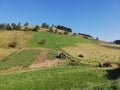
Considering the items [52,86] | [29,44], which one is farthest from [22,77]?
[29,44]

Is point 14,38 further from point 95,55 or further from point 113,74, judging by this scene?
point 113,74

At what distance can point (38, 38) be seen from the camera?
134000mm

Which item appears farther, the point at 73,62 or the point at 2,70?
the point at 73,62

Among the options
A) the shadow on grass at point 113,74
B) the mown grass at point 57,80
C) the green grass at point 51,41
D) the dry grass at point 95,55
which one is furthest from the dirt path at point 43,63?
the green grass at point 51,41

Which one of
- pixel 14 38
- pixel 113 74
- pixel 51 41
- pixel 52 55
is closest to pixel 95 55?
pixel 52 55

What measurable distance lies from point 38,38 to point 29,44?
1356 centimetres

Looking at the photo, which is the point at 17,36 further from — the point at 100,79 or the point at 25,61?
the point at 100,79

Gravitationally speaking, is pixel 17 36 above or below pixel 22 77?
above

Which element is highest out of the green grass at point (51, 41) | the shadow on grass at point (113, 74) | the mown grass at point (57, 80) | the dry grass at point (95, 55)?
the green grass at point (51, 41)

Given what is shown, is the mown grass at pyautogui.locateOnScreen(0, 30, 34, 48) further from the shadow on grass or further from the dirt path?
the shadow on grass

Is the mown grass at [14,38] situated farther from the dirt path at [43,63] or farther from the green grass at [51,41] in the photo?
the dirt path at [43,63]

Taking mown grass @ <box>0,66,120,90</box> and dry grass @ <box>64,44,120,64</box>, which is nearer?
mown grass @ <box>0,66,120,90</box>

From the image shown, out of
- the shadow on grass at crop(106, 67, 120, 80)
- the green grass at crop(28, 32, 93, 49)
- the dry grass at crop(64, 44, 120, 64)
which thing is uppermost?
the green grass at crop(28, 32, 93, 49)

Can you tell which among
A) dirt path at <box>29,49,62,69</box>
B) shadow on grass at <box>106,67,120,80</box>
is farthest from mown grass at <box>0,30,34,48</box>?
shadow on grass at <box>106,67,120,80</box>
